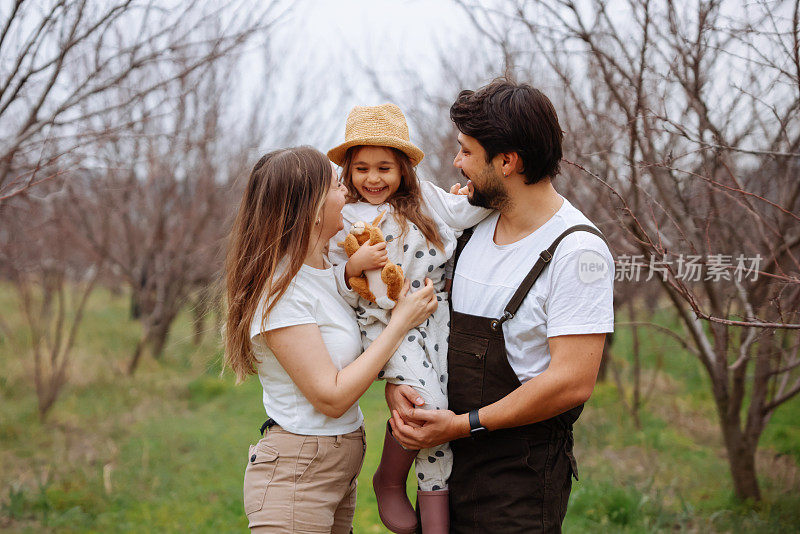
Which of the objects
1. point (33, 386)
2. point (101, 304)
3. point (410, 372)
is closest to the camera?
point (410, 372)

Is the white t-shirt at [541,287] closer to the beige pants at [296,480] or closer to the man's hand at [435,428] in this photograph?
the man's hand at [435,428]

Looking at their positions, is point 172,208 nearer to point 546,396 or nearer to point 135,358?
point 135,358

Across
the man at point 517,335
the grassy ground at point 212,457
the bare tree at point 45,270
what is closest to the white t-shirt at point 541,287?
the man at point 517,335

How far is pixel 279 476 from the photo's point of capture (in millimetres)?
2109

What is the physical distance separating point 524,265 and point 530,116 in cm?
47

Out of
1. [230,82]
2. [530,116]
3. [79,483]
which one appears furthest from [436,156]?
[530,116]

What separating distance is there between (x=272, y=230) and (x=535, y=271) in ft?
2.78

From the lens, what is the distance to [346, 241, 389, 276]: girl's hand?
89.4 inches

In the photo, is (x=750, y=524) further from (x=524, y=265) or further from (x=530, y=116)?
(x=530, y=116)

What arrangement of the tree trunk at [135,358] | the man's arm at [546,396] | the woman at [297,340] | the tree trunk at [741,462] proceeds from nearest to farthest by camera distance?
1. the man's arm at [546,396]
2. the woman at [297,340]
3. the tree trunk at [741,462]
4. the tree trunk at [135,358]

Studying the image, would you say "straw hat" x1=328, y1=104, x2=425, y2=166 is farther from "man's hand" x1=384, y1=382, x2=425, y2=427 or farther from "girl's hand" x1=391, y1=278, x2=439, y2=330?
"man's hand" x1=384, y1=382, x2=425, y2=427

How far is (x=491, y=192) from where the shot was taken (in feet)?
7.34

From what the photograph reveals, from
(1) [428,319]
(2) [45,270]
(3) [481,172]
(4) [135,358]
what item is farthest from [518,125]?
(4) [135,358]

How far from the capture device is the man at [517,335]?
77.2 inches
